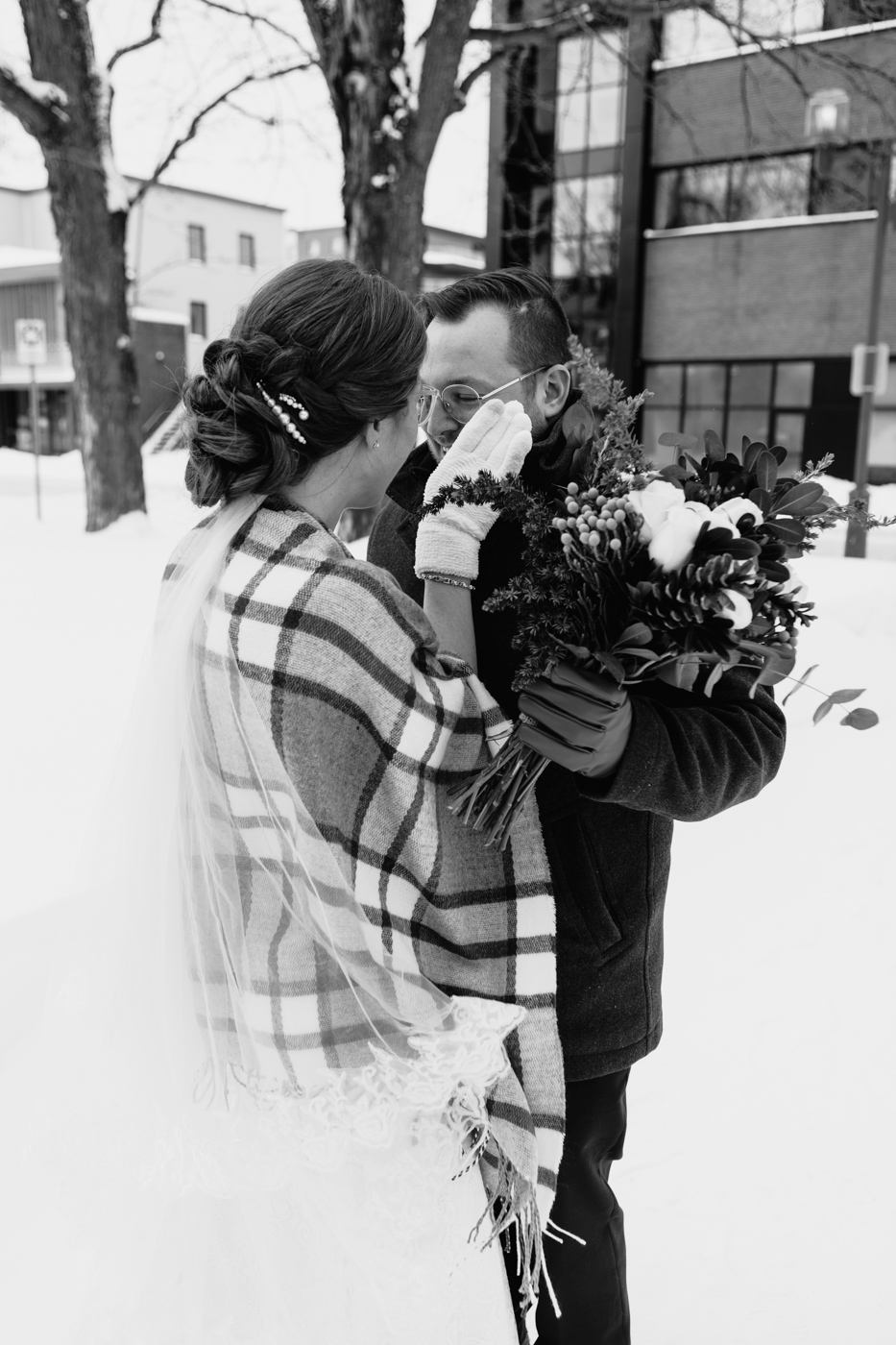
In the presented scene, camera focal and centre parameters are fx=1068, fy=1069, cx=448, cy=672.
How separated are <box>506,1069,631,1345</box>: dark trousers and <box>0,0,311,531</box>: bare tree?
382 inches

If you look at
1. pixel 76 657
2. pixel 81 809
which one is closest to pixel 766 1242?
pixel 81 809

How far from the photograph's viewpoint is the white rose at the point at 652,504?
1.30 meters

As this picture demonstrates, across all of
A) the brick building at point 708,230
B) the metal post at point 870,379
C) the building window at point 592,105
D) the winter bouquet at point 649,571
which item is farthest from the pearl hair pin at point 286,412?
the building window at point 592,105

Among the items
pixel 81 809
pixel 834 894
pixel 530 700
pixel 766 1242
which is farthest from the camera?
pixel 81 809

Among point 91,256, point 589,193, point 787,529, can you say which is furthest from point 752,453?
point 589,193

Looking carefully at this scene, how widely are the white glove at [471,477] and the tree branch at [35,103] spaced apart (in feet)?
30.3

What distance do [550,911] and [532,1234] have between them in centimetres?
47

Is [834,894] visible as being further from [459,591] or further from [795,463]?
[795,463]

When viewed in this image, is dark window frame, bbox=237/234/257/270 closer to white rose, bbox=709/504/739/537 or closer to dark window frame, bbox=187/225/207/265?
dark window frame, bbox=187/225/207/265

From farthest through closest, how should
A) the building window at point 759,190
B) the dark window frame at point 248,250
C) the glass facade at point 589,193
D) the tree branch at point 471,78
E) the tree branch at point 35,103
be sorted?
the dark window frame at point 248,250 → the glass facade at point 589,193 → the building window at point 759,190 → the tree branch at point 35,103 → the tree branch at point 471,78

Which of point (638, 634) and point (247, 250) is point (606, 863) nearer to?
point (638, 634)

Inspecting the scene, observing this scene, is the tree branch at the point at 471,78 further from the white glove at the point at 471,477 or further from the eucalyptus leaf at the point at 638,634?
the eucalyptus leaf at the point at 638,634

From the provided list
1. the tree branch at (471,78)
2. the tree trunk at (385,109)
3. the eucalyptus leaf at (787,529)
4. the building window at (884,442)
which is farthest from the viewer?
the building window at (884,442)

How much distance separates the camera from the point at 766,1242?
8.55 ft
